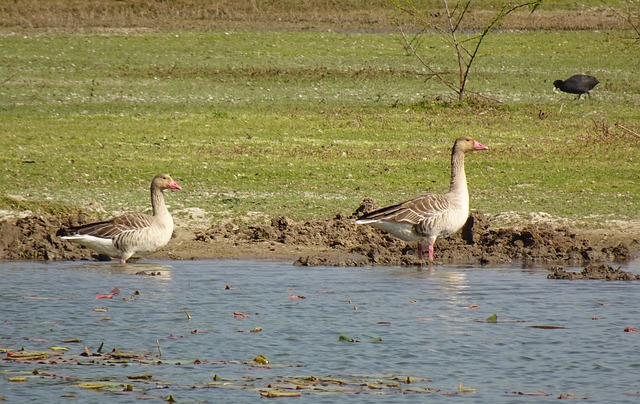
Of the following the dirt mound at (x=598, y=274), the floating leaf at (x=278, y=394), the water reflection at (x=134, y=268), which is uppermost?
the dirt mound at (x=598, y=274)

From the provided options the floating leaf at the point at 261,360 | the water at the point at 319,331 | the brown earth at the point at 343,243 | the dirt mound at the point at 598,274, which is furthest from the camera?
the brown earth at the point at 343,243

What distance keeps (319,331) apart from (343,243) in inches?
164

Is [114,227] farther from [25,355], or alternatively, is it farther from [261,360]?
[261,360]

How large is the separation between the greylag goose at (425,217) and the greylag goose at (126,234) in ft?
8.03

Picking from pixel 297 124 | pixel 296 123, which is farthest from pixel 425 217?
pixel 296 123

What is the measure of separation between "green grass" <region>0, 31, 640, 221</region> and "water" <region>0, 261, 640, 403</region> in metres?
2.94

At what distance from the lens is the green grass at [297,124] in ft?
56.8

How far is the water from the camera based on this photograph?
9.10 meters

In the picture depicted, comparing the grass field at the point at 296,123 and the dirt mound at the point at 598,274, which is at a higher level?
the grass field at the point at 296,123

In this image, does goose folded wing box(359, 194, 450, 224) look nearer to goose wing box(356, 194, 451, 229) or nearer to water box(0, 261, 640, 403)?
goose wing box(356, 194, 451, 229)

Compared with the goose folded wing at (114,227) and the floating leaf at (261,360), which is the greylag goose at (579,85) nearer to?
the goose folded wing at (114,227)

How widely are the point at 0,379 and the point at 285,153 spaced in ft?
37.9

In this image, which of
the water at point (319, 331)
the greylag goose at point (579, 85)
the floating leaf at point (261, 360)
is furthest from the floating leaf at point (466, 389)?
the greylag goose at point (579, 85)

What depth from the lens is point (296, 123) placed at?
78.0 ft
